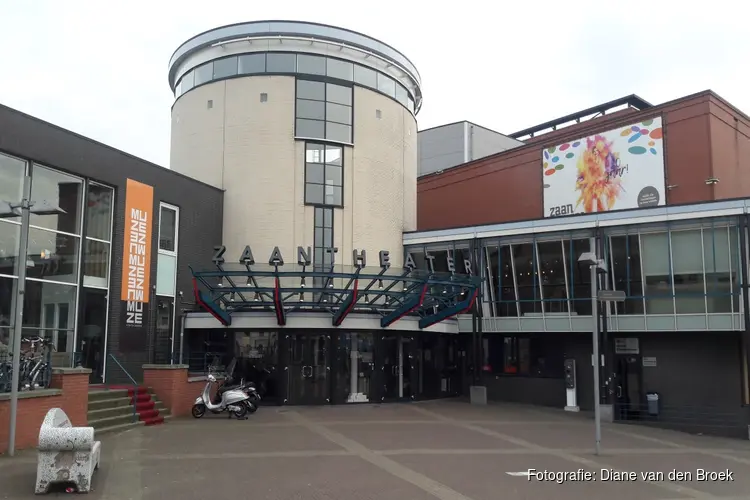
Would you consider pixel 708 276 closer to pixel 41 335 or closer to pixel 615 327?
pixel 615 327

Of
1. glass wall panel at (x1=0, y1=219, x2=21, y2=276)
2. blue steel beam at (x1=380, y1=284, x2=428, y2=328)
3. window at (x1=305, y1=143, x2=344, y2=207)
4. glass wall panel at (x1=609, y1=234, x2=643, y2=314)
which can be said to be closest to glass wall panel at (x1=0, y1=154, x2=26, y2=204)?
glass wall panel at (x1=0, y1=219, x2=21, y2=276)

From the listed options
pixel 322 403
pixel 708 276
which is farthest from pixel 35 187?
pixel 708 276

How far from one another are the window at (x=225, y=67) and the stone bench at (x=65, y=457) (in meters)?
20.0

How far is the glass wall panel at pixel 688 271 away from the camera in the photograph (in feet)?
73.8

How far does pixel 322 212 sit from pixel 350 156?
2506 millimetres

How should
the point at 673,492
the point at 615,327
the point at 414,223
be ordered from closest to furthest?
1. the point at 673,492
2. the point at 615,327
3. the point at 414,223

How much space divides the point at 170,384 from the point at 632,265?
1557 cm

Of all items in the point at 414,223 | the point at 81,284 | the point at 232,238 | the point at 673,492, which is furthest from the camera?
the point at 414,223

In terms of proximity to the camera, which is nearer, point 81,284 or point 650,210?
point 81,284

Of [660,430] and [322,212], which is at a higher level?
[322,212]

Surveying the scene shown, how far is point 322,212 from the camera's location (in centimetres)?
2692

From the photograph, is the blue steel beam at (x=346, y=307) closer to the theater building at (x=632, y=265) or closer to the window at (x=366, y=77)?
the theater building at (x=632, y=265)

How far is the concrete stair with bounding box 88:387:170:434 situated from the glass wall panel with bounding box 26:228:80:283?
3317mm

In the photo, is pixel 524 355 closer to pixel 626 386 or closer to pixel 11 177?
pixel 626 386
